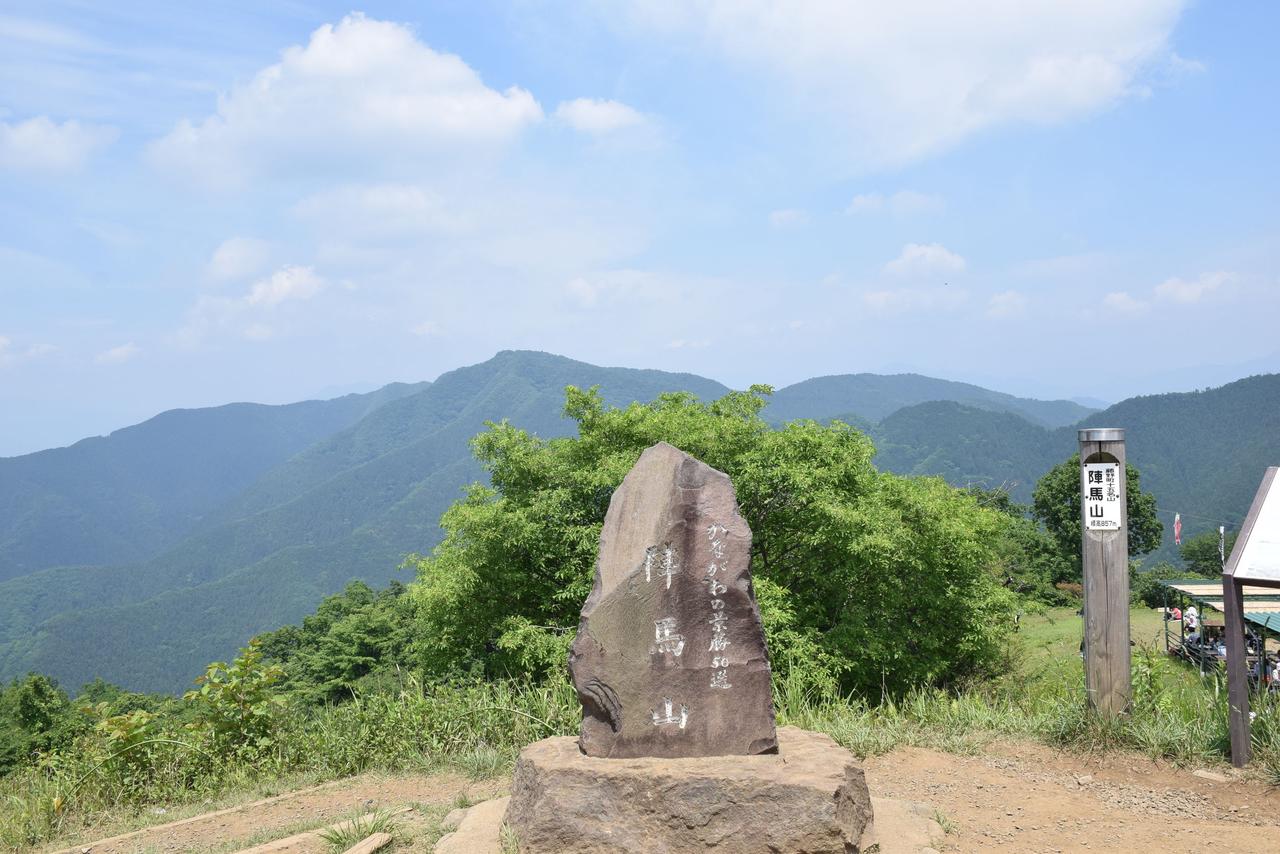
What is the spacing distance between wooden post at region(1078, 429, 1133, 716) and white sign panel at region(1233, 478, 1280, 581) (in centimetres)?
86

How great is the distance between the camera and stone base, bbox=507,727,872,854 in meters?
4.36

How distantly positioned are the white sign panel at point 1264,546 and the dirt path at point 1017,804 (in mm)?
1300

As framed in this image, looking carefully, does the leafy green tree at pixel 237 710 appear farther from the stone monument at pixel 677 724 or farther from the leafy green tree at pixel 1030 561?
the leafy green tree at pixel 1030 561

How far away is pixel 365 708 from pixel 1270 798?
654cm

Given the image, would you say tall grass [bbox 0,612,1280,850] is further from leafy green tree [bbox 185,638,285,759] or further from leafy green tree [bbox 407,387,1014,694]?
leafy green tree [bbox 407,387,1014,694]

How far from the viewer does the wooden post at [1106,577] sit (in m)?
6.23

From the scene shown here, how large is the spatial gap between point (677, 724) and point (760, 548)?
381 inches

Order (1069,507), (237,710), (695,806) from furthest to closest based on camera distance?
(1069,507) → (237,710) → (695,806)

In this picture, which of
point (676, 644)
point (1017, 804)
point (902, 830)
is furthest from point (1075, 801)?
point (676, 644)

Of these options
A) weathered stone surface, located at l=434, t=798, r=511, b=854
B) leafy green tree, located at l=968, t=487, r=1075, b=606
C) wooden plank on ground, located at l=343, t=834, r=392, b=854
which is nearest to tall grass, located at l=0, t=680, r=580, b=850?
weathered stone surface, located at l=434, t=798, r=511, b=854

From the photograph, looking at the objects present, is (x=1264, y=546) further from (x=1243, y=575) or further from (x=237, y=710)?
(x=237, y=710)

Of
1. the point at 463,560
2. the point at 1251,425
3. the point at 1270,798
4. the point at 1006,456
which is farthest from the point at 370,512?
the point at 1270,798

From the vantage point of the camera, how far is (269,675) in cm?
738

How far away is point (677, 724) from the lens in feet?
15.9
